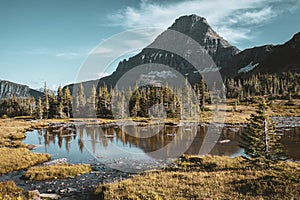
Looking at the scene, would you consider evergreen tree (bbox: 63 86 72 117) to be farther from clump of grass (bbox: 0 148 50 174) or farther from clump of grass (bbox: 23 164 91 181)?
clump of grass (bbox: 23 164 91 181)

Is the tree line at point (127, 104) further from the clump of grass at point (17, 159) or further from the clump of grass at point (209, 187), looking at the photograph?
the clump of grass at point (209, 187)

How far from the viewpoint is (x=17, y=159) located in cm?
3052

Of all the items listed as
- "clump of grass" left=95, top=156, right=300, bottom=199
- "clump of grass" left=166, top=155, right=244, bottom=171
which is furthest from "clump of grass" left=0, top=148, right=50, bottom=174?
"clump of grass" left=166, top=155, right=244, bottom=171

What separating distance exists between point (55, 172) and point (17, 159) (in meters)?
8.60

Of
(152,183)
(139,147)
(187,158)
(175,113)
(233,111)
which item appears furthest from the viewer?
(233,111)

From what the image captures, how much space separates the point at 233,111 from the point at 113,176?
92383 mm

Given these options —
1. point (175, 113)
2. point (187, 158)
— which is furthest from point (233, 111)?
point (187, 158)

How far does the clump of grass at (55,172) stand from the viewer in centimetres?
2399

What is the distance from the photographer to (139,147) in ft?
141

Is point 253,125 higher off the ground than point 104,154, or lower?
higher

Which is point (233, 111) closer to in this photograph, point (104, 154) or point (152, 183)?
point (104, 154)

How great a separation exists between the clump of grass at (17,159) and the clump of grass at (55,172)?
141 inches

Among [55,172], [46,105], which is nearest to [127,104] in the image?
[46,105]

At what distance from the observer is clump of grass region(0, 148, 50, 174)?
91.3ft
